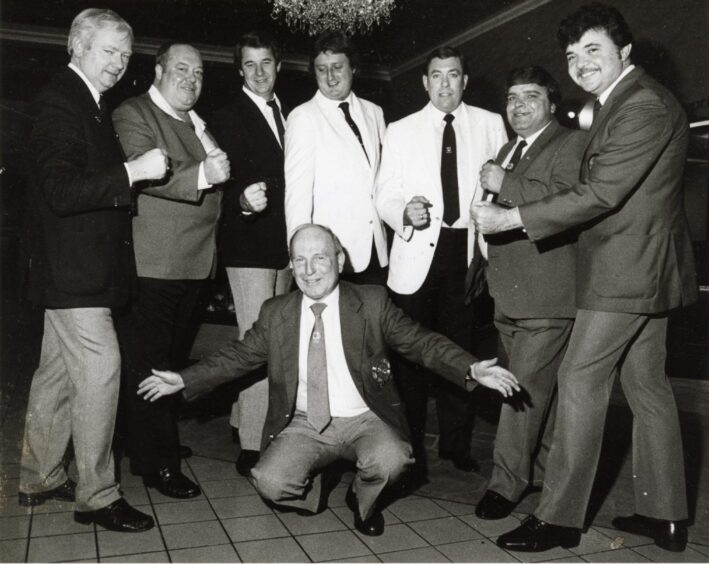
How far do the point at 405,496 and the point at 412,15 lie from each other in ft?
19.8

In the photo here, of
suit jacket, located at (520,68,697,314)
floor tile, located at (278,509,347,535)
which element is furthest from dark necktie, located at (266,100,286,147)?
floor tile, located at (278,509,347,535)

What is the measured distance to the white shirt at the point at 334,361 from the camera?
8.35ft

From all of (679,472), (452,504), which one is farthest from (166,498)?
(679,472)

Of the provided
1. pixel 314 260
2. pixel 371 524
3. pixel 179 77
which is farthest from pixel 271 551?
pixel 179 77

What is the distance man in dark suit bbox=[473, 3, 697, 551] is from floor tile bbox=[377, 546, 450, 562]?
24 cm

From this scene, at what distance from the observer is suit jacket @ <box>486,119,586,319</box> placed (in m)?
2.51

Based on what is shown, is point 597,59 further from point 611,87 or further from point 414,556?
point 414,556

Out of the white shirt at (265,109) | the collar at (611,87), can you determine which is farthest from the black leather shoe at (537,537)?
the white shirt at (265,109)

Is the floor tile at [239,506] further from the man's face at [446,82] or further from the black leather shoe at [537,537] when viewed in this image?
the man's face at [446,82]

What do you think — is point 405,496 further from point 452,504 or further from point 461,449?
point 461,449

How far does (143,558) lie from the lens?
2156 mm

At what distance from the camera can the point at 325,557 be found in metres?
2.20

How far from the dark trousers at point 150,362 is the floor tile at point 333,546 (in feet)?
2.37

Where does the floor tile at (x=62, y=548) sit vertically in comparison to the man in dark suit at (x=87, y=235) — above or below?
below
